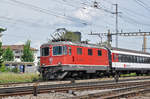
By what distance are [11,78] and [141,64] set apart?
62.5ft

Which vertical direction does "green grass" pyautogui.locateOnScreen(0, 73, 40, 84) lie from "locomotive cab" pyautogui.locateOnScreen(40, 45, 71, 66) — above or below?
below

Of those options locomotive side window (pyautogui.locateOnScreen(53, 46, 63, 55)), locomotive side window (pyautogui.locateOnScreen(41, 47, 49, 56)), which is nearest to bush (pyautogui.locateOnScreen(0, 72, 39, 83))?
locomotive side window (pyautogui.locateOnScreen(41, 47, 49, 56))

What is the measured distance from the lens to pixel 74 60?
22109 mm

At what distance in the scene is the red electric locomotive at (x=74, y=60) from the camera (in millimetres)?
21453

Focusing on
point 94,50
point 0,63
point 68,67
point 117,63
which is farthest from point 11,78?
point 0,63

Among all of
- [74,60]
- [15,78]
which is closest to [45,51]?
[74,60]

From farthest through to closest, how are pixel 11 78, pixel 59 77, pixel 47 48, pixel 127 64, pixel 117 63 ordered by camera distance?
pixel 127 64 → pixel 117 63 → pixel 11 78 → pixel 47 48 → pixel 59 77

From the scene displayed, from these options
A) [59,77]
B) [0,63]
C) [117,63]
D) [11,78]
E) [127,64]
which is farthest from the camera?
[0,63]

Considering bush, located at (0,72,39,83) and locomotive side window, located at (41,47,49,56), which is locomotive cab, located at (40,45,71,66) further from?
bush, located at (0,72,39,83)

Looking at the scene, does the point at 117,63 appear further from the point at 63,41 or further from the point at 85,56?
the point at 63,41

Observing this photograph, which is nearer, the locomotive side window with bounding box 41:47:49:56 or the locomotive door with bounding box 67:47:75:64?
the locomotive door with bounding box 67:47:75:64

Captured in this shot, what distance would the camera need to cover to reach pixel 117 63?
95.6 feet

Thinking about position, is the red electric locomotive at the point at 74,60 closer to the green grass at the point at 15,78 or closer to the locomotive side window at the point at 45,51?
the locomotive side window at the point at 45,51

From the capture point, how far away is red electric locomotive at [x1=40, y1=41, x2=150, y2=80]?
21.5 meters
